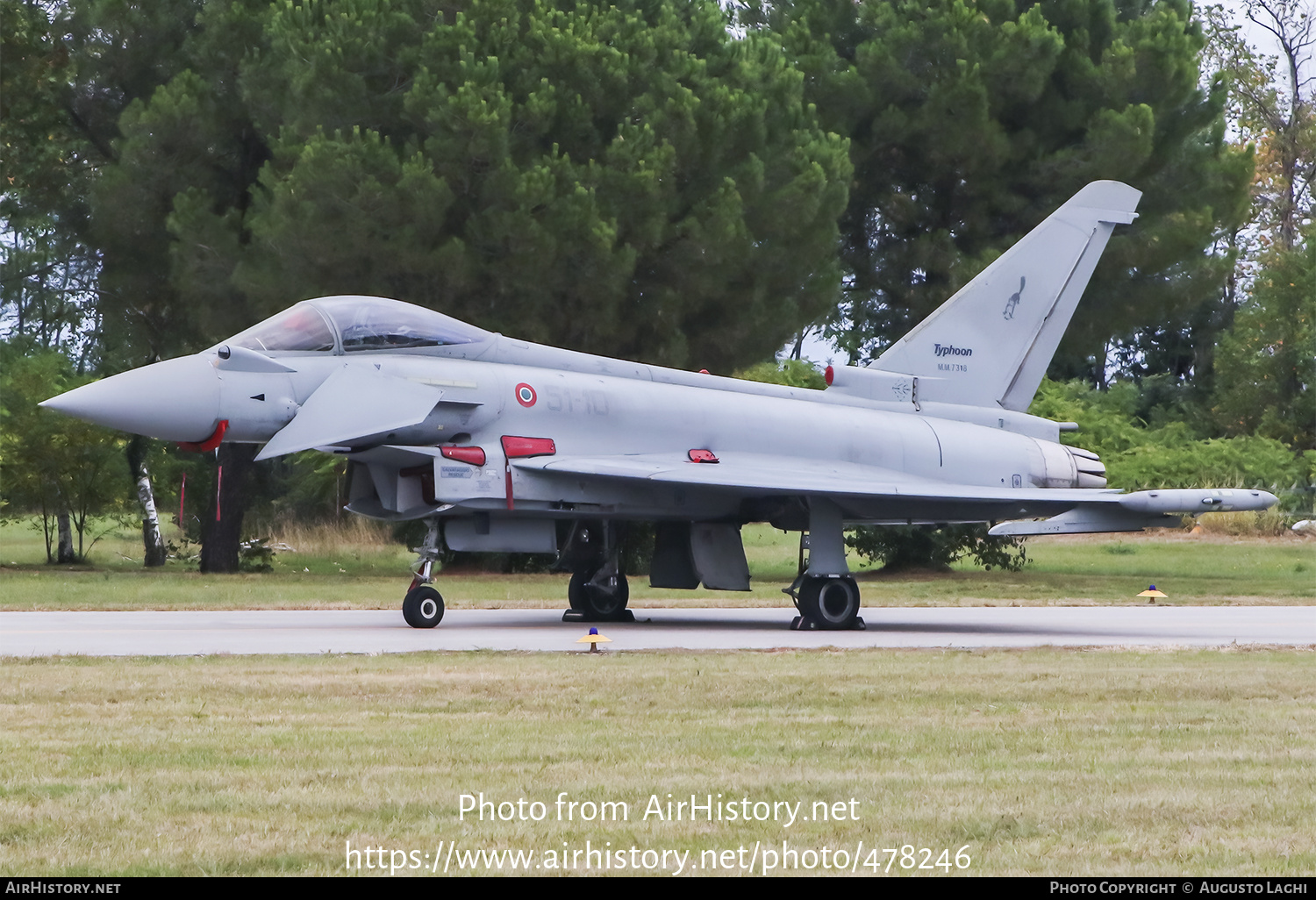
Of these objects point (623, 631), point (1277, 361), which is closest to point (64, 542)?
point (623, 631)

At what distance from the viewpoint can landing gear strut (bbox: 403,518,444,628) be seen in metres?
14.6

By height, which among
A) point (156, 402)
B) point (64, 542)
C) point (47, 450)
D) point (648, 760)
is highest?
point (47, 450)

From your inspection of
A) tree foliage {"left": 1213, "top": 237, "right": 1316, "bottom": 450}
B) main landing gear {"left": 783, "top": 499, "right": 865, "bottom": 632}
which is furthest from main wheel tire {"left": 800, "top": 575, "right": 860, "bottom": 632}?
tree foliage {"left": 1213, "top": 237, "right": 1316, "bottom": 450}

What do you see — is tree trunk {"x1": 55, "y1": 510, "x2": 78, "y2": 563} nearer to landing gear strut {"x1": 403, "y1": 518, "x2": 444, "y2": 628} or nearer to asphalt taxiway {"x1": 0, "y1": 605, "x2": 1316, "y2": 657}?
asphalt taxiway {"x1": 0, "y1": 605, "x2": 1316, "y2": 657}

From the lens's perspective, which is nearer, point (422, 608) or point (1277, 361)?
point (422, 608)

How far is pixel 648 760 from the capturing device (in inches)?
262

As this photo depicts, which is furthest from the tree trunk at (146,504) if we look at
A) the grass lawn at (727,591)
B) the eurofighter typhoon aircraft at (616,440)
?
the eurofighter typhoon aircraft at (616,440)

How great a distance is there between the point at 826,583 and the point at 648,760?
934cm

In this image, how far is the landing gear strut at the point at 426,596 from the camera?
1457 centimetres

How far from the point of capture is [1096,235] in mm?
19875

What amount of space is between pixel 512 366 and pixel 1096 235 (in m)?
8.36

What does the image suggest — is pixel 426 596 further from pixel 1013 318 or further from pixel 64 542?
pixel 64 542

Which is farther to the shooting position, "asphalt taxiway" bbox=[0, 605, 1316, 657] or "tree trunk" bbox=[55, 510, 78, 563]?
"tree trunk" bbox=[55, 510, 78, 563]

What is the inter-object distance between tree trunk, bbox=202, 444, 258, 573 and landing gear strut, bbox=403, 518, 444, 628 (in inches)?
564
